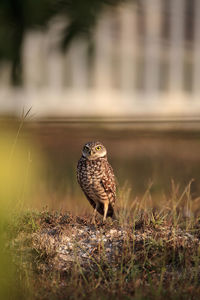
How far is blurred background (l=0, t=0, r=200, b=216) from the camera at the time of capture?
12898 millimetres

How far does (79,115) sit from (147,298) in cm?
1738

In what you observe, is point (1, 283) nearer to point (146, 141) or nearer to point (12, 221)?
point (12, 221)

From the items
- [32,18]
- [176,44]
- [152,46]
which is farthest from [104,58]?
[32,18]

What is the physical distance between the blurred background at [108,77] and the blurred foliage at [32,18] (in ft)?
0.09

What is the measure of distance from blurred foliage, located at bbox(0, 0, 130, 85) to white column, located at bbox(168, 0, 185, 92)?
6.67 m

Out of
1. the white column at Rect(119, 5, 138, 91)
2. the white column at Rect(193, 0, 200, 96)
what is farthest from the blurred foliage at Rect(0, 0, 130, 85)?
the white column at Rect(193, 0, 200, 96)

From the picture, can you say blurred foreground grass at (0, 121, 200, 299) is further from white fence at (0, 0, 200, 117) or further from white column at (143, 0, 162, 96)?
white column at (143, 0, 162, 96)

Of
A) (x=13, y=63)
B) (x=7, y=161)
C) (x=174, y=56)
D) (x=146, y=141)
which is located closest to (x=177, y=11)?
(x=174, y=56)

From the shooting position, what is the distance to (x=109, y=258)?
13.9 feet

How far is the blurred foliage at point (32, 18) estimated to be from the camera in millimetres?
14159

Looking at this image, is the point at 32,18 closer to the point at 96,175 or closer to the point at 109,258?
the point at 96,175

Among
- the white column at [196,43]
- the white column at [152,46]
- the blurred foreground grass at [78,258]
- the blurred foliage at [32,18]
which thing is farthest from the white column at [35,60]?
the blurred foreground grass at [78,258]

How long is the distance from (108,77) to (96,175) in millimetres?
16704

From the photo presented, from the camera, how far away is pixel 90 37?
16406mm
